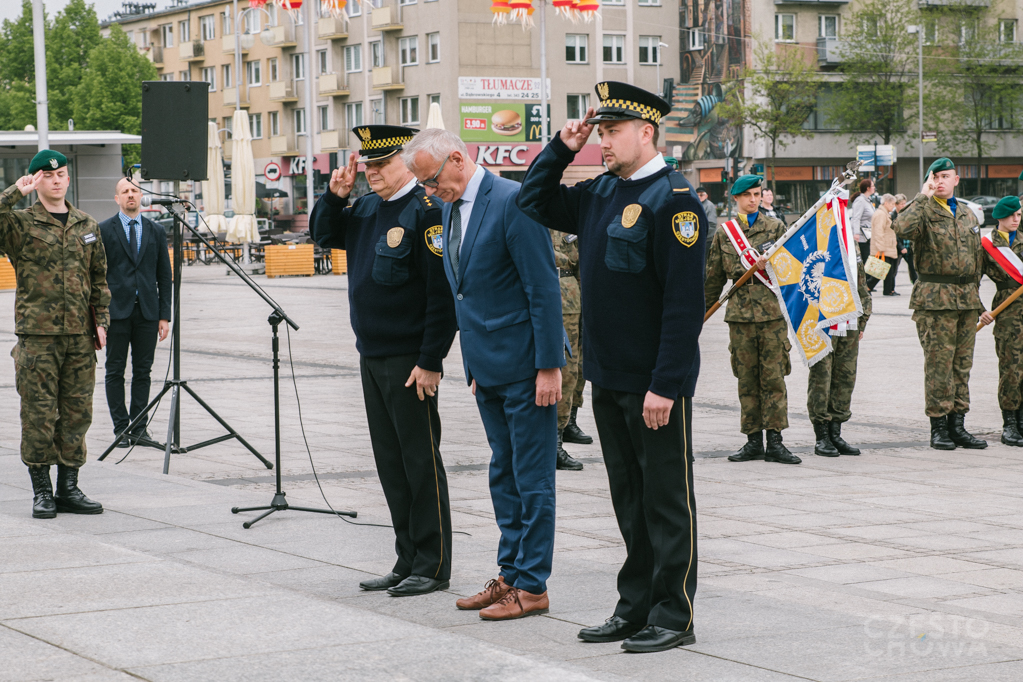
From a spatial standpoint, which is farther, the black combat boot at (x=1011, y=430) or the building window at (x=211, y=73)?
the building window at (x=211, y=73)

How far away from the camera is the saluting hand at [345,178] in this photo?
5586mm

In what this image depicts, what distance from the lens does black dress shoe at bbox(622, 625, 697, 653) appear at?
15.2 feet

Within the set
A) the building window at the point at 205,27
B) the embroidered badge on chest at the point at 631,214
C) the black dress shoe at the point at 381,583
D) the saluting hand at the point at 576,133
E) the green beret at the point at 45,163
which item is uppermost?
the building window at the point at 205,27

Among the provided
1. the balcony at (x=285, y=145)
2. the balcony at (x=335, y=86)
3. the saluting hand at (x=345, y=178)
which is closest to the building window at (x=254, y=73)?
the balcony at (x=285, y=145)

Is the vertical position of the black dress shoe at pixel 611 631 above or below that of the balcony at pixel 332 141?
below

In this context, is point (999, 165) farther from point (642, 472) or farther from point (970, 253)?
point (642, 472)

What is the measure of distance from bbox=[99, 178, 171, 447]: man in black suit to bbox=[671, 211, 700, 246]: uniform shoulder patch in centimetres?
653

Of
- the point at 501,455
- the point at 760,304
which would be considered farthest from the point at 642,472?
the point at 760,304

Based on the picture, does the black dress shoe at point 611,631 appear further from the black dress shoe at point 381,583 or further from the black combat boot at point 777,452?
the black combat boot at point 777,452

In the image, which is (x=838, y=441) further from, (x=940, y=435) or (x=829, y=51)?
(x=829, y=51)

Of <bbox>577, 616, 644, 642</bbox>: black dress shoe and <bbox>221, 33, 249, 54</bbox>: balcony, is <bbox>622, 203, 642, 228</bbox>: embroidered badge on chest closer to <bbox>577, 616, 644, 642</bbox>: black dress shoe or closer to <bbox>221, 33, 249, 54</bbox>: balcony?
<bbox>577, 616, 644, 642</bbox>: black dress shoe

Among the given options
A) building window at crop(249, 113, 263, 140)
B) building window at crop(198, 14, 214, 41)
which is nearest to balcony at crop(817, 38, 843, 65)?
building window at crop(249, 113, 263, 140)

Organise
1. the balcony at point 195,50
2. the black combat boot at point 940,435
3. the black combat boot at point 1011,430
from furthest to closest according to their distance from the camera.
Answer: the balcony at point 195,50
the black combat boot at point 1011,430
the black combat boot at point 940,435

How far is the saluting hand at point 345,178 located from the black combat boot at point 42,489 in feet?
9.46
